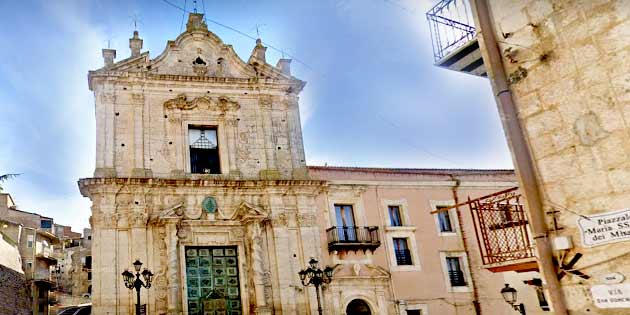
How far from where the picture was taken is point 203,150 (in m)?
20.9

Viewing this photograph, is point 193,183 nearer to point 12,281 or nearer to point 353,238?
point 353,238

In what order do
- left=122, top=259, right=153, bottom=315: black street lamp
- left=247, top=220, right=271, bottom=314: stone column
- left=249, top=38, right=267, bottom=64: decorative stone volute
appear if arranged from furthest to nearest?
left=249, top=38, right=267, bottom=64: decorative stone volute → left=247, top=220, right=271, bottom=314: stone column → left=122, top=259, right=153, bottom=315: black street lamp

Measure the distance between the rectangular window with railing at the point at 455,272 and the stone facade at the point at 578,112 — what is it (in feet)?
52.7

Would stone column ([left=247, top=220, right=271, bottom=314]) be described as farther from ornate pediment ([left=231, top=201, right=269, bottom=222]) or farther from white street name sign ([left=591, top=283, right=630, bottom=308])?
white street name sign ([left=591, top=283, right=630, bottom=308])

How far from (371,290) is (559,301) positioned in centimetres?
1453

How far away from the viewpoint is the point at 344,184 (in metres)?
21.5

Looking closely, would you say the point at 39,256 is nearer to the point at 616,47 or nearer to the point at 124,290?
the point at 124,290

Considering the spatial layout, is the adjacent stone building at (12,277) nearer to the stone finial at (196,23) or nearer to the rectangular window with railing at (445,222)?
the stone finial at (196,23)

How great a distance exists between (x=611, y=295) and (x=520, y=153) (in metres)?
1.73

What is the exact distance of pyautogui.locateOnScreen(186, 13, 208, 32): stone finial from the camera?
22.3m

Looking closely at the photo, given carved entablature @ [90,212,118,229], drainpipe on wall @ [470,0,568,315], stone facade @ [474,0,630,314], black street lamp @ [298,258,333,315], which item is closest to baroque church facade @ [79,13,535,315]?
carved entablature @ [90,212,118,229]

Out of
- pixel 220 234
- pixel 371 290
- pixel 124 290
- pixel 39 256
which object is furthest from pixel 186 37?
pixel 39 256

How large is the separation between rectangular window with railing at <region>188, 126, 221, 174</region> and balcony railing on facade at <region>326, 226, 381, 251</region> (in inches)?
186

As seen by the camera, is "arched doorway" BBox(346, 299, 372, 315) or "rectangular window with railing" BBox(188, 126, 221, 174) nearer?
"arched doorway" BBox(346, 299, 372, 315)
